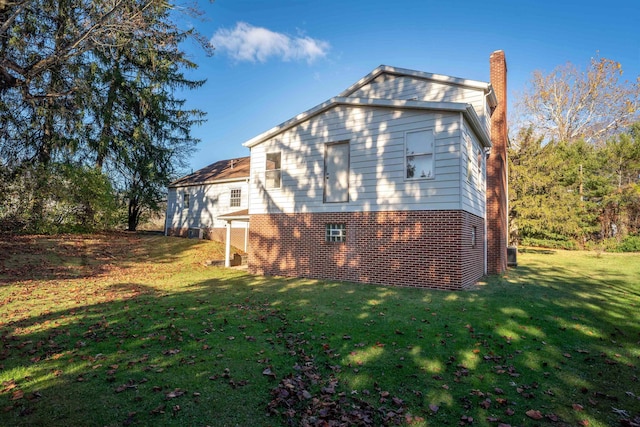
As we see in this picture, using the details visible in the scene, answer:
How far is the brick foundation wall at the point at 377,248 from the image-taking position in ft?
33.0

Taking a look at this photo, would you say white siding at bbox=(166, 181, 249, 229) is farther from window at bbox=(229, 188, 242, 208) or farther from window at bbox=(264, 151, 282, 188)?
window at bbox=(264, 151, 282, 188)

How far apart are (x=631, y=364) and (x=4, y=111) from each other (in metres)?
27.0

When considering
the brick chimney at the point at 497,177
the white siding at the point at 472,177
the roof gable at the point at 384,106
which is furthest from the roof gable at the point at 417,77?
the white siding at the point at 472,177

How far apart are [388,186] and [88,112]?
2181 centimetres

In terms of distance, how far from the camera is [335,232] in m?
12.2

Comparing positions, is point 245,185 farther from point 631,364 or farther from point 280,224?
point 631,364

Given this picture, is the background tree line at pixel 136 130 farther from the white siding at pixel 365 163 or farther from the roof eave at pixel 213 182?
the white siding at pixel 365 163

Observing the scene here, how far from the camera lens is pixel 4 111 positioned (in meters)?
18.5

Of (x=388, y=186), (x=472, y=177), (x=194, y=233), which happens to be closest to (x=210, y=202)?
Answer: (x=194, y=233)

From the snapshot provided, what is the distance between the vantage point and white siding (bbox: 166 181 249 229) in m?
23.1

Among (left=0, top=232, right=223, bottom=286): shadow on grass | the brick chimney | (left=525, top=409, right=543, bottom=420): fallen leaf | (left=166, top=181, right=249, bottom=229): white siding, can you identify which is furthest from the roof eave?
(left=525, top=409, right=543, bottom=420): fallen leaf

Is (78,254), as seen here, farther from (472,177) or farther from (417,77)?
(472,177)

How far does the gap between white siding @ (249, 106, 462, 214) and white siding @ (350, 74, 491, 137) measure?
3809 mm

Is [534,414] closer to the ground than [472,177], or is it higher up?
closer to the ground
